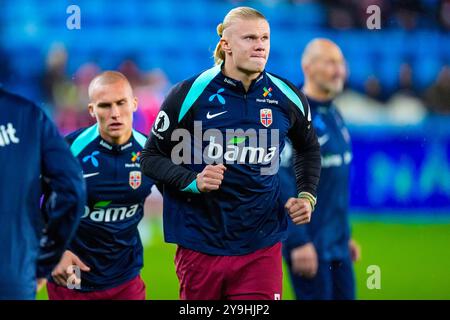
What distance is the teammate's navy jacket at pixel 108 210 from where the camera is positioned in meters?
5.66

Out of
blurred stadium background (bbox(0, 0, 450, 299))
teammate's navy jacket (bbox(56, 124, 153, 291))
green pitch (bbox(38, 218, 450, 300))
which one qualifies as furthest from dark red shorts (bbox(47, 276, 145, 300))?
blurred stadium background (bbox(0, 0, 450, 299))

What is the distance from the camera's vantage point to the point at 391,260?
1020cm

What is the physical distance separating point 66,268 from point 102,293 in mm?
654

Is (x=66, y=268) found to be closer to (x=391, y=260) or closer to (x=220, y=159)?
(x=220, y=159)

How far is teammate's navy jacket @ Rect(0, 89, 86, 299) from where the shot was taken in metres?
3.75

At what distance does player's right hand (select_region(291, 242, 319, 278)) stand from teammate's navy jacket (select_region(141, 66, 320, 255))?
934 mm

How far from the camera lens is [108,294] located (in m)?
5.74

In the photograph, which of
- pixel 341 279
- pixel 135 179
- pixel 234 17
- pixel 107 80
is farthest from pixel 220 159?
pixel 341 279

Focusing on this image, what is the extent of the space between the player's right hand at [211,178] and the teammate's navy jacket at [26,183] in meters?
0.94

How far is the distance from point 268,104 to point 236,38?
1.27ft

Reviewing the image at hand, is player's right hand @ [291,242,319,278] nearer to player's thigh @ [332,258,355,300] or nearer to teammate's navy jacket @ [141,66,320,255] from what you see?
player's thigh @ [332,258,355,300]
